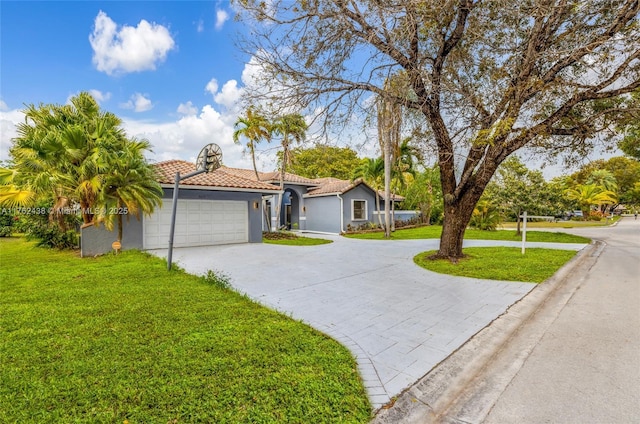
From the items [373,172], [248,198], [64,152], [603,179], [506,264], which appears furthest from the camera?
[603,179]

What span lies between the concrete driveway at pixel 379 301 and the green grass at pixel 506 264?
0.52 metres

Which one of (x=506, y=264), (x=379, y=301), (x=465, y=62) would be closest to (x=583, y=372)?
(x=379, y=301)

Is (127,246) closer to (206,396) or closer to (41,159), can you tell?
(41,159)

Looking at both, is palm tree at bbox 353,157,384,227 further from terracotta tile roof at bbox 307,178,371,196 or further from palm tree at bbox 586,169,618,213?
palm tree at bbox 586,169,618,213

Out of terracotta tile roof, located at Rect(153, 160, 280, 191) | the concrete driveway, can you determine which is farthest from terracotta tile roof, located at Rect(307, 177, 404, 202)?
the concrete driveway

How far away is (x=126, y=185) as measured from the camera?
10031 mm

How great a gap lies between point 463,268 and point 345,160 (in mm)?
31425

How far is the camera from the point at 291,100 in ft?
A: 25.1

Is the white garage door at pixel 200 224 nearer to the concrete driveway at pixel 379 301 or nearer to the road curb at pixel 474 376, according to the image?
the concrete driveway at pixel 379 301

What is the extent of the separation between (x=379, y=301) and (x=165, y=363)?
3.63m

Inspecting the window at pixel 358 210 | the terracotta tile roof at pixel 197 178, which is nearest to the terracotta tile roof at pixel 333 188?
the window at pixel 358 210

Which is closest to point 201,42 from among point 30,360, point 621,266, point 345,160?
point 30,360

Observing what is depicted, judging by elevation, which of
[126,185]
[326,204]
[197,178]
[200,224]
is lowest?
[200,224]

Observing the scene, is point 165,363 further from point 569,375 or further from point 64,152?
point 64,152
